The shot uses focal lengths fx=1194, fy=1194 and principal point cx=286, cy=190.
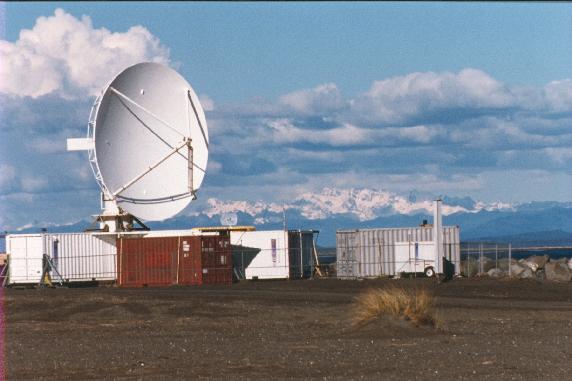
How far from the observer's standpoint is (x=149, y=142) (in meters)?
52.6

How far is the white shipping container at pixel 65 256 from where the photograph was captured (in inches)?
2194

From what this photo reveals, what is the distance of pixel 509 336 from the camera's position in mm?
27406

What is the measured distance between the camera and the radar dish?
5038 cm

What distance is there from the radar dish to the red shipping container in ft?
6.00

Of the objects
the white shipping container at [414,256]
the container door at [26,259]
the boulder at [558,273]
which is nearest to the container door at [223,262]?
the container door at [26,259]

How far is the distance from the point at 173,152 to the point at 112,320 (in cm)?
1886

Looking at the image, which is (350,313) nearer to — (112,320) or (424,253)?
(112,320)

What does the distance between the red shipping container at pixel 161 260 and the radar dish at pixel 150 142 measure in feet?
6.00

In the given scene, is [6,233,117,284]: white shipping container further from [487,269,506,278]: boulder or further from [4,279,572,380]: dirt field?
[487,269,506,278]: boulder

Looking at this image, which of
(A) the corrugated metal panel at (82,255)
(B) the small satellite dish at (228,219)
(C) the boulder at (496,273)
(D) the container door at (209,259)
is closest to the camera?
(D) the container door at (209,259)

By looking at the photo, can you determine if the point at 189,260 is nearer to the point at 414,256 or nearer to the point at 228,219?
the point at 414,256

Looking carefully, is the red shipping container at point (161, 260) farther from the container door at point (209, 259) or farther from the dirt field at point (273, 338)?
the dirt field at point (273, 338)

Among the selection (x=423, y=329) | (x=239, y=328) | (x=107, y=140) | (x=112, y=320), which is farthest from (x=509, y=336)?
(x=107, y=140)

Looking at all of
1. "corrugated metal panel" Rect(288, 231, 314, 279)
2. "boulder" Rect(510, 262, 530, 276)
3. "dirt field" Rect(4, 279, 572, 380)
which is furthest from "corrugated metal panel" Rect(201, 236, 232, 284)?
"boulder" Rect(510, 262, 530, 276)
